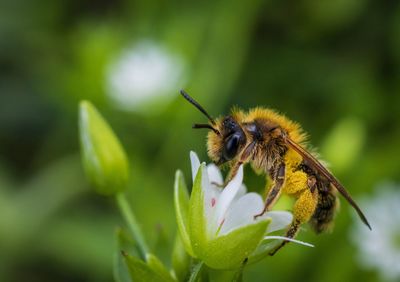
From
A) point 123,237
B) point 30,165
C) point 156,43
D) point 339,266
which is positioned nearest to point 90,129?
point 123,237

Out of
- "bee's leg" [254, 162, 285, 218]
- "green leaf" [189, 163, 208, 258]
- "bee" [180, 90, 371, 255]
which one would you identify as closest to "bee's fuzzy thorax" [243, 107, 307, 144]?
"bee" [180, 90, 371, 255]

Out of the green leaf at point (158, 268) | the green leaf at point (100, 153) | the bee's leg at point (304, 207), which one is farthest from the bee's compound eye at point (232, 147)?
the green leaf at point (100, 153)

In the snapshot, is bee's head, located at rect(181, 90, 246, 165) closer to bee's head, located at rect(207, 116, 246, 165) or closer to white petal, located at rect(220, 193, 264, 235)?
bee's head, located at rect(207, 116, 246, 165)

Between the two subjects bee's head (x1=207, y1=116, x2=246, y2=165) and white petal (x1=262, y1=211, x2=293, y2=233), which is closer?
white petal (x1=262, y1=211, x2=293, y2=233)

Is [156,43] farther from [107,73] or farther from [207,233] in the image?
[207,233]

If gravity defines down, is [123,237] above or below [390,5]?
below

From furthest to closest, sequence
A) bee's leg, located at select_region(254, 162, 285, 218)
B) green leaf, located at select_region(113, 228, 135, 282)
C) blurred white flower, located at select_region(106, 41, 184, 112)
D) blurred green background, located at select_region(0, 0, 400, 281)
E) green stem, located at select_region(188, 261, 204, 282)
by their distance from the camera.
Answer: blurred white flower, located at select_region(106, 41, 184, 112) → blurred green background, located at select_region(0, 0, 400, 281) → green leaf, located at select_region(113, 228, 135, 282) → bee's leg, located at select_region(254, 162, 285, 218) → green stem, located at select_region(188, 261, 204, 282)

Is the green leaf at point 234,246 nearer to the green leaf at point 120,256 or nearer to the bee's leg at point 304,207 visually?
the bee's leg at point 304,207
